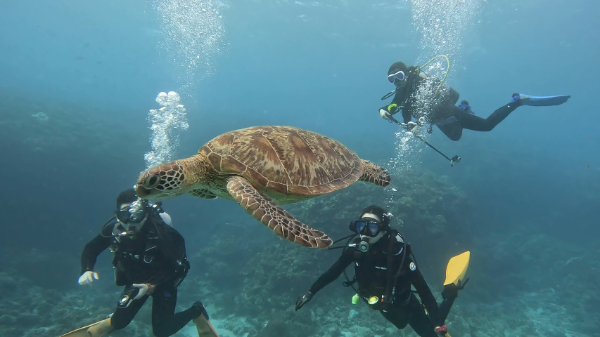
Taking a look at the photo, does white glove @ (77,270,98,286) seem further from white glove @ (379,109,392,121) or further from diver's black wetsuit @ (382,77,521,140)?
diver's black wetsuit @ (382,77,521,140)

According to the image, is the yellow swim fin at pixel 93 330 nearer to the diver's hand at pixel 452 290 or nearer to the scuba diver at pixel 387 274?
the scuba diver at pixel 387 274

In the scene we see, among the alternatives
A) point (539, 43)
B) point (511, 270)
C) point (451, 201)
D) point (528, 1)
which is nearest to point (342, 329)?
point (451, 201)

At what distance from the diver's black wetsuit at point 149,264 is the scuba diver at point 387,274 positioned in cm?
232

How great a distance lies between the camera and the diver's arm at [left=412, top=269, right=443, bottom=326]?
396 cm

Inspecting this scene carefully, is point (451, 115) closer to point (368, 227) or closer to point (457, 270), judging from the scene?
point (457, 270)

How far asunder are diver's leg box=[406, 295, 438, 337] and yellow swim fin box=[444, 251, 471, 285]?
3.07 ft

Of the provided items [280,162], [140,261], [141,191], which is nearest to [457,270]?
[280,162]

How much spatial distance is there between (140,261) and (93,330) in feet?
4.92

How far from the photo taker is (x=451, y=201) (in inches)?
535

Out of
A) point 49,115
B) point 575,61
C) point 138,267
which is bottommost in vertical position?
point 138,267

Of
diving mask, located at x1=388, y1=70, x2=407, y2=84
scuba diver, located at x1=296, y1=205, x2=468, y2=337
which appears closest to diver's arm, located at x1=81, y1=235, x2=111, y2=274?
scuba diver, located at x1=296, y1=205, x2=468, y2=337

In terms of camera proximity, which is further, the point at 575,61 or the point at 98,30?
the point at 98,30

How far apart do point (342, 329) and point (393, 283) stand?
16.1ft

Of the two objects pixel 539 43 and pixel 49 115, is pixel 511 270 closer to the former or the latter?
pixel 49 115
